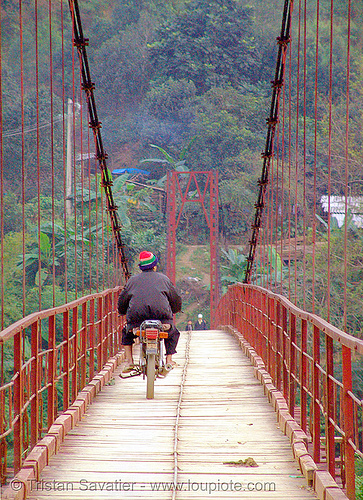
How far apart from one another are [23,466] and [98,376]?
197 centimetres

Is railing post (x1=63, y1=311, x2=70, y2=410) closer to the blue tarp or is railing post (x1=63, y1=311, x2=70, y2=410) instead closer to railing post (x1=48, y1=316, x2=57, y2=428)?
railing post (x1=48, y1=316, x2=57, y2=428)

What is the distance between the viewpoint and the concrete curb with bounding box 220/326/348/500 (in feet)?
6.86

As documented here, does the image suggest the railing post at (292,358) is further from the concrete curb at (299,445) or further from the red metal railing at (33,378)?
the red metal railing at (33,378)

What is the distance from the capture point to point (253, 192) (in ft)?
83.6

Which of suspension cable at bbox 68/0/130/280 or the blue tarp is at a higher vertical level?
the blue tarp

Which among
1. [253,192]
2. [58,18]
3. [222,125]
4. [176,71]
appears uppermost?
[58,18]

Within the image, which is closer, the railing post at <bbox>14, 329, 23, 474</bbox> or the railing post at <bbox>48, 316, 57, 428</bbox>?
the railing post at <bbox>14, 329, 23, 474</bbox>

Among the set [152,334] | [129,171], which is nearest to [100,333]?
[152,334]

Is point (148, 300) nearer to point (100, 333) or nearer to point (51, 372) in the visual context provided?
point (100, 333)

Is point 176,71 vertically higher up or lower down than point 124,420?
higher up

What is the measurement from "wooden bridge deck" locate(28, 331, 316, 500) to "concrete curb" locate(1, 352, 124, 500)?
36mm

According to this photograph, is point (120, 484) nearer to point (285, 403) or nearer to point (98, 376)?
point (285, 403)

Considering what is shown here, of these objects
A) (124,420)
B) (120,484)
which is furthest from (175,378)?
(120,484)

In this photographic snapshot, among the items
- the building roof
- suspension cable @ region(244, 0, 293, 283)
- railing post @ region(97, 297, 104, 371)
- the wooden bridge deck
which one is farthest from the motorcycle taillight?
the building roof
